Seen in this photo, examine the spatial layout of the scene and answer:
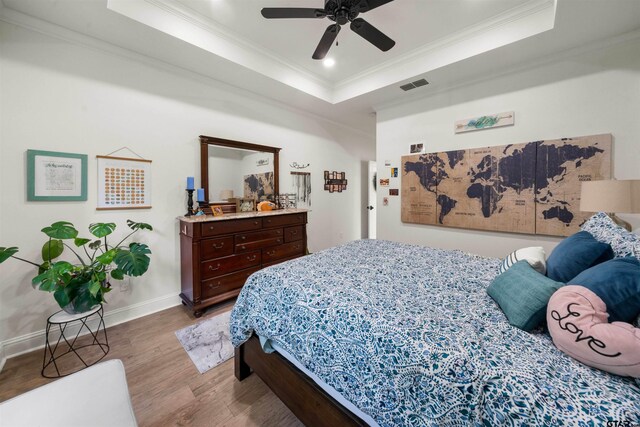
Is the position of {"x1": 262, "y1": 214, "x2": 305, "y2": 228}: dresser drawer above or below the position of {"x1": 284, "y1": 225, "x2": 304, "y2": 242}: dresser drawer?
above

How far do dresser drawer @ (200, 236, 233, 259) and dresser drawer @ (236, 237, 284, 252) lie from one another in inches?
4.8

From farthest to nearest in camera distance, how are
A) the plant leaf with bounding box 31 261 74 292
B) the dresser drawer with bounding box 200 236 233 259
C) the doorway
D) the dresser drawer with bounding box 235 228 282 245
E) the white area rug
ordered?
the doorway → the dresser drawer with bounding box 235 228 282 245 → the dresser drawer with bounding box 200 236 233 259 → the white area rug → the plant leaf with bounding box 31 261 74 292

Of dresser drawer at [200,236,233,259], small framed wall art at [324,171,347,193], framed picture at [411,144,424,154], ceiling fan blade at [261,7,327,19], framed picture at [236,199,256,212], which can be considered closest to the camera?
ceiling fan blade at [261,7,327,19]

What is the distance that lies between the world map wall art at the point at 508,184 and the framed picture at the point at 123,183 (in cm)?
333

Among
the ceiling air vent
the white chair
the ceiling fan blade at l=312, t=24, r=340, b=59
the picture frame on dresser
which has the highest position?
the ceiling air vent

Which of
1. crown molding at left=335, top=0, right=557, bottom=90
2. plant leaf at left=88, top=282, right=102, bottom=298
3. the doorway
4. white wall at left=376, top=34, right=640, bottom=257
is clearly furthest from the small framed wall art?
plant leaf at left=88, top=282, right=102, bottom=298

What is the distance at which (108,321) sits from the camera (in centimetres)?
240

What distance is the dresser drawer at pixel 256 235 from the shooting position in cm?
288

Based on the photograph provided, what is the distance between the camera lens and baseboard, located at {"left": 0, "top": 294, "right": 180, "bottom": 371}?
1.94 metres

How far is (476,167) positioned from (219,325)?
3.46 meters

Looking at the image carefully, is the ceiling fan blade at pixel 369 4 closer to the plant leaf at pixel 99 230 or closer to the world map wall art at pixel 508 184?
the world map wall art at pixel 508 184

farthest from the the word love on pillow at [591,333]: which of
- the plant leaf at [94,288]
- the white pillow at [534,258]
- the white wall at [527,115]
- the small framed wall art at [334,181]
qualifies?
the small framed wall art at [334,181]

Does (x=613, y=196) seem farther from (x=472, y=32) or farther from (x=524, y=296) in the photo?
(x=472, y=32)

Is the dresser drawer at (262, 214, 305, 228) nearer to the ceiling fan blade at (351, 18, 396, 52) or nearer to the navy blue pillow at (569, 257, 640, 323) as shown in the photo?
the ceiling fan blade at (351, 18, 396, 52)
